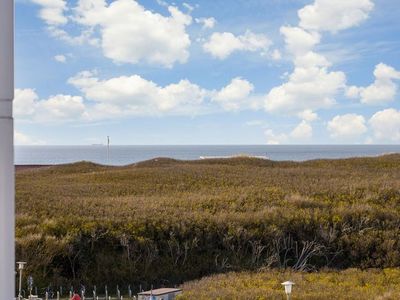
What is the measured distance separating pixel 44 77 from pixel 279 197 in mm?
7224

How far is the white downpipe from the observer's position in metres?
0.72

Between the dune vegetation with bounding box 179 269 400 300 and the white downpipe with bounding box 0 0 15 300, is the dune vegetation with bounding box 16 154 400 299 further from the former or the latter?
the white downpipe with bounding box 0 0 15 300

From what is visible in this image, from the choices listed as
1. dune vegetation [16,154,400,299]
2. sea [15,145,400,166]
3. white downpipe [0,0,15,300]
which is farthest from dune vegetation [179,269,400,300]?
sea [15,145,400,166]

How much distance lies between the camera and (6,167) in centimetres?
73

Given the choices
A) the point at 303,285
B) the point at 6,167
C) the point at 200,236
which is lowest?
the point at 303,285

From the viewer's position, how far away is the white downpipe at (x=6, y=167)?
0.72m

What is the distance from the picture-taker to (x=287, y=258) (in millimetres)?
6922

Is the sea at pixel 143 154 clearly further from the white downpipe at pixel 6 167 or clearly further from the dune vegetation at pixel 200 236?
the white downpipe at pixel 6 167

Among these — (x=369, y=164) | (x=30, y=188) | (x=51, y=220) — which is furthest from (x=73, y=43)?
(x=369, y=164)

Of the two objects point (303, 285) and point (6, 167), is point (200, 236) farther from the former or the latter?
point (6, 167)

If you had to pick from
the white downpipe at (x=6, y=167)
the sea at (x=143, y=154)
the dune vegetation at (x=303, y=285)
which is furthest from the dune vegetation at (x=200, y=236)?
the sea at (x=143, y=154)

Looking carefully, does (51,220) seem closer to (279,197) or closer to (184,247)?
(184,247)

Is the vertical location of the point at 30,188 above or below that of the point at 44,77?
below

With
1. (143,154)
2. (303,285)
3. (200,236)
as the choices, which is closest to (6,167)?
(303,285)
